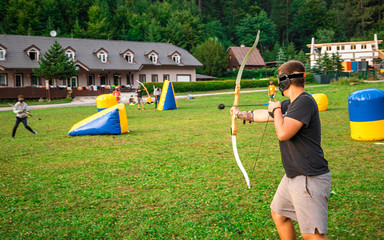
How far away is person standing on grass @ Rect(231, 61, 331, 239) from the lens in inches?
124

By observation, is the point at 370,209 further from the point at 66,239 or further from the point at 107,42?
the point at 107,42

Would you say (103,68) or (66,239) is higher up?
(103,68)

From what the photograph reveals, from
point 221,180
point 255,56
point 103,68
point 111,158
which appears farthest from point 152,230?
point 255,56

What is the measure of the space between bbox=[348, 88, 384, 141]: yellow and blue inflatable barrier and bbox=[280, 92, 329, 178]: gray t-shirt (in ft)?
27.5

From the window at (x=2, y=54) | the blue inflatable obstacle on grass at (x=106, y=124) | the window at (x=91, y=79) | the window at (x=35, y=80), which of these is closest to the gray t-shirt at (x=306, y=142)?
the blue inflatable obstacle on grass at (x=106, y=124)

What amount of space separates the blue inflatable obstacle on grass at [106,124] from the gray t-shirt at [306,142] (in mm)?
10701

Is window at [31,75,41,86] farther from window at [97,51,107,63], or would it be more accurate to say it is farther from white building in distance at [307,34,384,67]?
white building in distance at [307,34,384,67]

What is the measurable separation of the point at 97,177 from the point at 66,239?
117 inches

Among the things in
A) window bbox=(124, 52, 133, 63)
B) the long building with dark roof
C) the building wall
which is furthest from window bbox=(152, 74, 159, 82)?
window bbox=(124, 52, 133, 63)

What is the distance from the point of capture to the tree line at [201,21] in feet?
220

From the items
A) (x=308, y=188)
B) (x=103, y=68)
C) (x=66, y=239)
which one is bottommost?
(x=66, y=239)

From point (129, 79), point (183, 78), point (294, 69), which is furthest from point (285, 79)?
point (183, 78)

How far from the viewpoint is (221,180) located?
698 cm

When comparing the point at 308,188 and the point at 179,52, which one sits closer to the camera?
the point at 308,188
